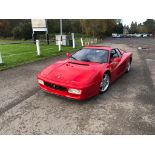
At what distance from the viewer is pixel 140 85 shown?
5.92 metres

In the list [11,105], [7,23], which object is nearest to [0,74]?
[11,105]

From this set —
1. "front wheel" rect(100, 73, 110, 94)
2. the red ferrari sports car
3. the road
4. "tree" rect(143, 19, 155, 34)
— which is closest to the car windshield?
the red ferrari sports car

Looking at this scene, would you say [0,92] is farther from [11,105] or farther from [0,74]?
[0,74]

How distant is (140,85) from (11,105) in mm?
4100

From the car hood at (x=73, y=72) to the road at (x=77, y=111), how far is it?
59 cm

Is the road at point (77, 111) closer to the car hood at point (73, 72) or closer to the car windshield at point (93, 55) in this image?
the car hood at point (73, 72)

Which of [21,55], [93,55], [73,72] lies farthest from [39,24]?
[73,72]

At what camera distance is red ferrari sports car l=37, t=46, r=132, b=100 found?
418cm

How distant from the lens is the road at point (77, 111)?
11.0 ft

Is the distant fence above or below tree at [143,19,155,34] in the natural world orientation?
below

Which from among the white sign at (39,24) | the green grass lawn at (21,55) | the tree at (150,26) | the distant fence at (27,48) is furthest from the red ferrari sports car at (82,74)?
the tree at (150,26)

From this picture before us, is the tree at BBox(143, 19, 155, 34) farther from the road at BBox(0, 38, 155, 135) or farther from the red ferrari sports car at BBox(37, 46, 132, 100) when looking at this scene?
the road at BBox(0, 38, 155, 135)

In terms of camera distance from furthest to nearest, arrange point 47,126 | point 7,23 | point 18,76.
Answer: point 7,23 < point 18,76 < point 47,126

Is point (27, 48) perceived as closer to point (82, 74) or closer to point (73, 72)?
point (73, 72)
